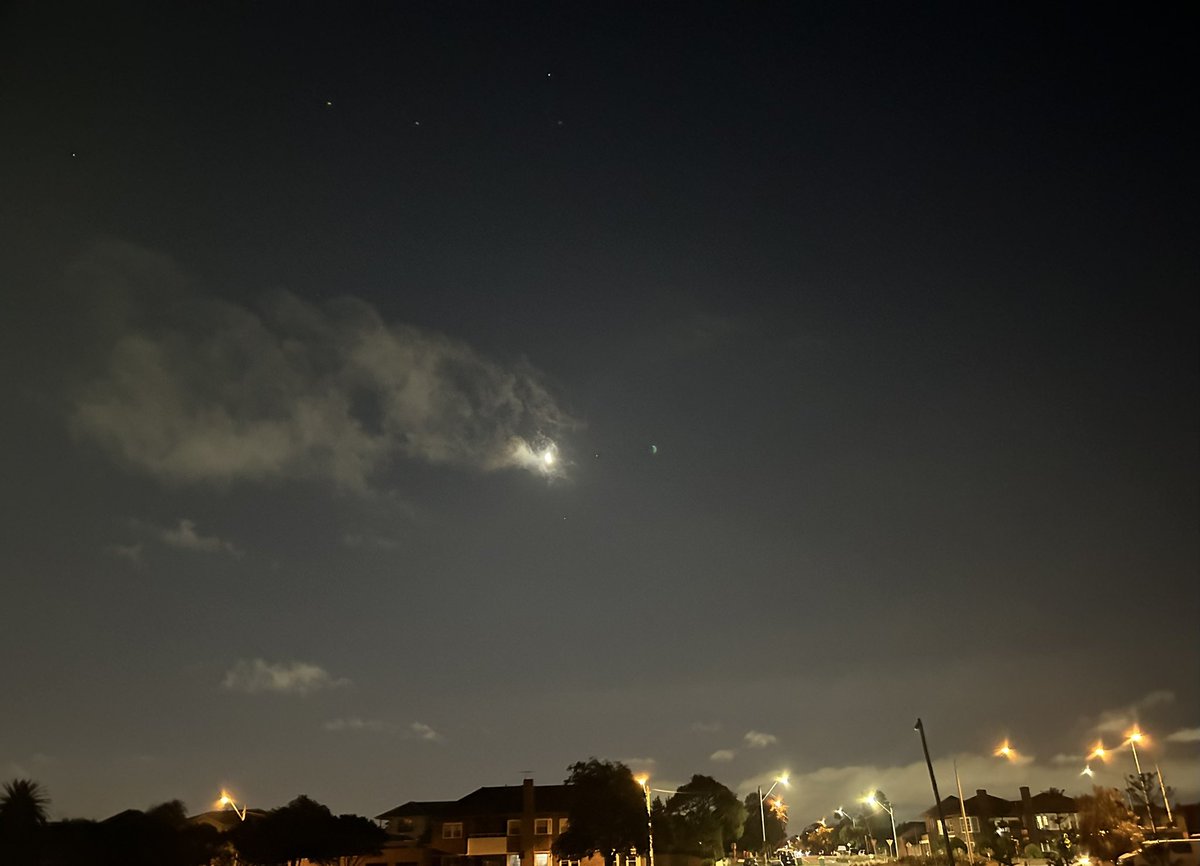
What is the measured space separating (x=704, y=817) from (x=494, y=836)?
21.3m

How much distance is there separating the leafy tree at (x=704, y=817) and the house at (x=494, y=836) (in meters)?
6.12

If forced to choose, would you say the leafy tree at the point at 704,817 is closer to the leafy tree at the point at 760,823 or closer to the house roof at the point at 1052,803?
the leafy tree at the point at 760,823

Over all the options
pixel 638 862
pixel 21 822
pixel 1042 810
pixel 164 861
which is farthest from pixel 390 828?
pixel 1042 810

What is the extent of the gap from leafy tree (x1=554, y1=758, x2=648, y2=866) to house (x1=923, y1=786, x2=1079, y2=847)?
64733 millimetres

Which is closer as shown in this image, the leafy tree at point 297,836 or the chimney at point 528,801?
the leafy tree at point 297,836

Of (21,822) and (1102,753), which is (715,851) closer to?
(1102,753)

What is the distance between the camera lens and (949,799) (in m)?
174

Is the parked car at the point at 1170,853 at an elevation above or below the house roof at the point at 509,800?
below

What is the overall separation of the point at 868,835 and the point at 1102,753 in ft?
509

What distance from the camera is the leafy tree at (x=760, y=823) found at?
123 metres

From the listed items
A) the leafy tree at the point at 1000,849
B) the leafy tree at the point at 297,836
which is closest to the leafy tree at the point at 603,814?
the leafy tree at the point at 297,836

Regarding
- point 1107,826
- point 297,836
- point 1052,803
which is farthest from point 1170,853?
point 1052,803

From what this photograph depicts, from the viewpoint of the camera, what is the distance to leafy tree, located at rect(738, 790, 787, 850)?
123 meters

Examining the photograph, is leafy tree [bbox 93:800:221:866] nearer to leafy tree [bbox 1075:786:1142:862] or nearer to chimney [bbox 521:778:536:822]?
chimney [bbox 521:778:536:822]
